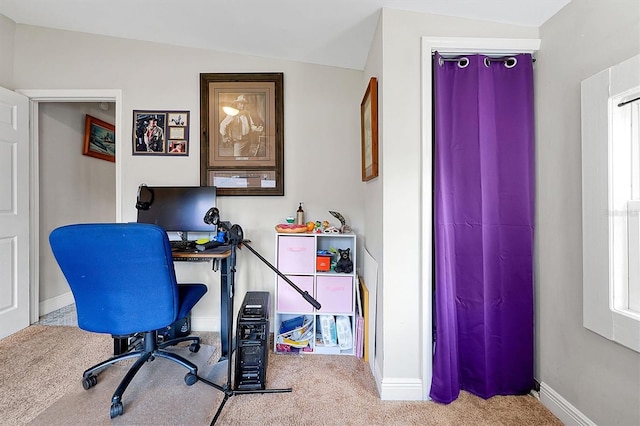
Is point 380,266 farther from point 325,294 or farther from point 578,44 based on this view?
point 578,44

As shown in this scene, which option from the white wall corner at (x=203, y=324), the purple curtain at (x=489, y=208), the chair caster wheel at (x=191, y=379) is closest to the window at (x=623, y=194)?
the purple curtain at (x=489, y=208)

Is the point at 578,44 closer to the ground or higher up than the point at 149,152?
higher up

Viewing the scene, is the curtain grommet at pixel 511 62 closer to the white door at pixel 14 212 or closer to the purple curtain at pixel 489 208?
the purple curtain at pixel 489 208

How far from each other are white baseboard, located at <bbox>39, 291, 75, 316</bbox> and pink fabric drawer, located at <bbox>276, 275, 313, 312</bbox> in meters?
2.40

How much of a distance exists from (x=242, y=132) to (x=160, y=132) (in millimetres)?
711

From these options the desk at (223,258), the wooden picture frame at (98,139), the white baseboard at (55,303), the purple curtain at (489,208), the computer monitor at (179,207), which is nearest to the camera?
the purple curtain at (489,208)

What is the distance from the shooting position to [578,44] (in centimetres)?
131

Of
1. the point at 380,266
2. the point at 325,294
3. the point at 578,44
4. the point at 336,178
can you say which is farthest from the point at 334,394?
the point at 578,44

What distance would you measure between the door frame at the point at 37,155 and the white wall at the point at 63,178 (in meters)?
0.13


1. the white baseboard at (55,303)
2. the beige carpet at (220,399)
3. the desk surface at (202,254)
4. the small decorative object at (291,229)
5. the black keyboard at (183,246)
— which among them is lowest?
the beige carpet at (220,399)

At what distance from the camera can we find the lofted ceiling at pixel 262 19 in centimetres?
149

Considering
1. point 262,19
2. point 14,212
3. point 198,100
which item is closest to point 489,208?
point 262,19

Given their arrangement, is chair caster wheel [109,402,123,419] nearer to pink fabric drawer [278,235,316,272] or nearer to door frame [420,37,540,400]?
pink fabric drawer [278,235,316,272]

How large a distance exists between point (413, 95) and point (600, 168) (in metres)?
0.90
